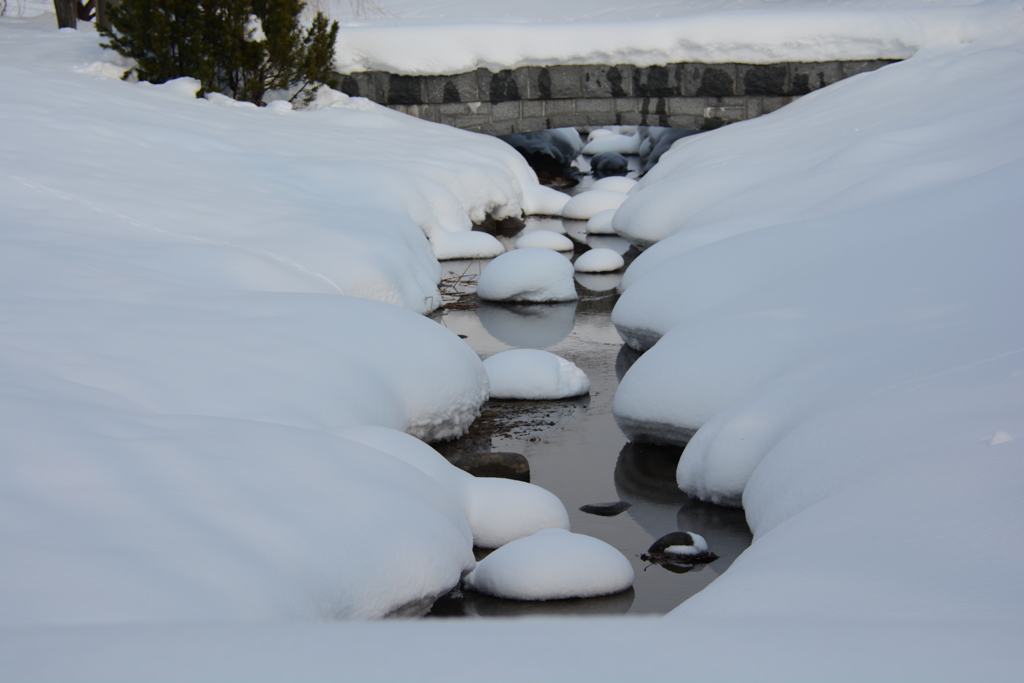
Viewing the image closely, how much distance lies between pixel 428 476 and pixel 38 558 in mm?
1229

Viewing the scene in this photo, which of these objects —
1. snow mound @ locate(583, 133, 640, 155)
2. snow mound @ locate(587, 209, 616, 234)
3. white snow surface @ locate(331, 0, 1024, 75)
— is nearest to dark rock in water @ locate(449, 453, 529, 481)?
snow mound @ locate(587, 209, 616, 234)

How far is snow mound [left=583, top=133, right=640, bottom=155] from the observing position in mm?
16344

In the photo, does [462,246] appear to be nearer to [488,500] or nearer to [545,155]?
[488,500]

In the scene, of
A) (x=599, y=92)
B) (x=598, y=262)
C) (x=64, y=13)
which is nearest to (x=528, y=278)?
(x=598, y=262)

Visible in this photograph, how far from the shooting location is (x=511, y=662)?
0.94 meters

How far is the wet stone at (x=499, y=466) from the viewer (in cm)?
352

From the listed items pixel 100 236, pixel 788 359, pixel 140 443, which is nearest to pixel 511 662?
pixel 140 443

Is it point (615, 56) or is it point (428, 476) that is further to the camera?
Answer: point (615, 56)

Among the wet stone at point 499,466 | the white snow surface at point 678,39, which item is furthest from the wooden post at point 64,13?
the wet stone at point 499,466

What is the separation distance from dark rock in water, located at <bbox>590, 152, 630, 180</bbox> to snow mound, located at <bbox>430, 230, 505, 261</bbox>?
727 cm

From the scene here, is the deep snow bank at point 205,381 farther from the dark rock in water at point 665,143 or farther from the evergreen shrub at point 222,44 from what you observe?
the dark rock in water at point 665,143

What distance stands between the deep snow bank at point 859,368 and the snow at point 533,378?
1.70 feet

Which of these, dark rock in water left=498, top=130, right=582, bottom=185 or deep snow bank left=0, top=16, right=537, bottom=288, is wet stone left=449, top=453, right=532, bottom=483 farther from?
dark rock in water left=498, top=130, right=582, bottom=185

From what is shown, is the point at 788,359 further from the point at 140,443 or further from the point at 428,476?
the point at 140,443
